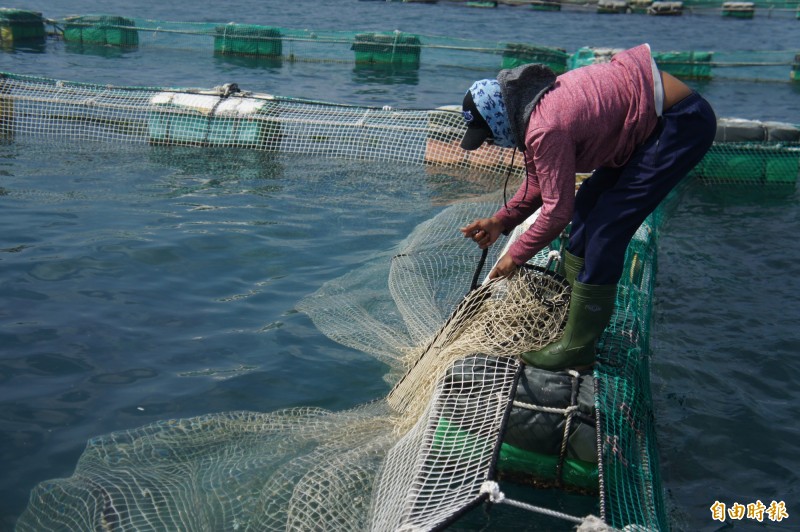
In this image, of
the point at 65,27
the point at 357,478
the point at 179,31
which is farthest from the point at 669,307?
the point at 65,27

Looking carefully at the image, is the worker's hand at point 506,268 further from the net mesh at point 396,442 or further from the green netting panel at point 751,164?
the green netting panel at point 751,164

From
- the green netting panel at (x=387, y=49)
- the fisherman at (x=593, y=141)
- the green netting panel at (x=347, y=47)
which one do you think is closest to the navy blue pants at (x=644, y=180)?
the fisherman at (x=593, y=141)

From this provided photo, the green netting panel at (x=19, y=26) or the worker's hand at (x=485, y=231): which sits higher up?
the green netting panel at (x=19, y=26)

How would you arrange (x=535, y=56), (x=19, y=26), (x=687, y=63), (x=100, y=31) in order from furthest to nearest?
(x=100, y=31)
(x=19, y=26)
(x=687, y=63)
(x=535, y=56)

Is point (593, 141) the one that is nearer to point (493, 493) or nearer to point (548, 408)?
point (548, 408)

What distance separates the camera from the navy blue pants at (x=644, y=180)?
331 cm

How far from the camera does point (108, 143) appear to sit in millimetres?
9531

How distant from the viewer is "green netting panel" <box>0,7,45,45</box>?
55.8 ft

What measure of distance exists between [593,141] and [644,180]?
0.29 meters

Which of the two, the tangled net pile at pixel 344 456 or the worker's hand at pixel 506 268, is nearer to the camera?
the tangled net pile at pixel 344 456

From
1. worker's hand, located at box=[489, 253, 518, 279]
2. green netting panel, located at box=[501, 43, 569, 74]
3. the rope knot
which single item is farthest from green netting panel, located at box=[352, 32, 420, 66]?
the rope knot

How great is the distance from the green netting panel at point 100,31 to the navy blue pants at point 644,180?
16066mm

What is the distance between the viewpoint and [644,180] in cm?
336

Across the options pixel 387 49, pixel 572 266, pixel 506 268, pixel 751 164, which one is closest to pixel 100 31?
pixel 387 49
